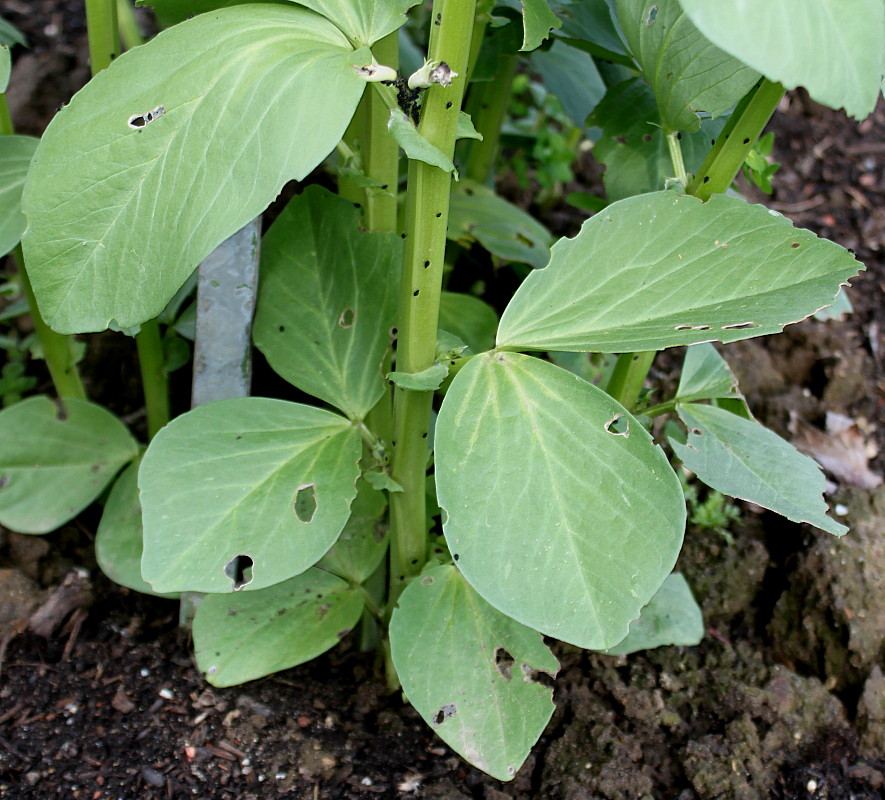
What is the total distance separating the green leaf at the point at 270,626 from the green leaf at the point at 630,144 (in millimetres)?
700

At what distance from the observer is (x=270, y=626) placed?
1106 millimetres

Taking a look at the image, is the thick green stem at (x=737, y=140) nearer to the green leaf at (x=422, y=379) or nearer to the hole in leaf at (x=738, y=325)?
the hole in leaf at (x=738, y=325)

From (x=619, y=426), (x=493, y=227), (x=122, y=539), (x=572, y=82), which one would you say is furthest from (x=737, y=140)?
(x=122, y=539)

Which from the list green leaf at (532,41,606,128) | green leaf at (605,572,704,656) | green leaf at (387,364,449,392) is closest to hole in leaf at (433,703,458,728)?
green leaf at (605,572,704,656)

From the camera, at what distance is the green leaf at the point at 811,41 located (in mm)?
582

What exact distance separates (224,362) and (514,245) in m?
0.56

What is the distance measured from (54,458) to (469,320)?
2.15 ft

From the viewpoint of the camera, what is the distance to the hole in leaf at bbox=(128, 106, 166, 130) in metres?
0.76

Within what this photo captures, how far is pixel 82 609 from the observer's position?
1.27m

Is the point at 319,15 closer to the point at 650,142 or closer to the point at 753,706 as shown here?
the point at 650,142

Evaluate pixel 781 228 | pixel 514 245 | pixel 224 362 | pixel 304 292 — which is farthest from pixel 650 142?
pixel 224 362

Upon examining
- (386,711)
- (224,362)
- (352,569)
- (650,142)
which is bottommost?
(386,711)

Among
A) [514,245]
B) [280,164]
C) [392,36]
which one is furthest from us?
[514,245]

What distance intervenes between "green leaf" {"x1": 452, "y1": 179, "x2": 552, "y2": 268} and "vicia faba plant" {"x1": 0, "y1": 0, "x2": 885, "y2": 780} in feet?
1.12
